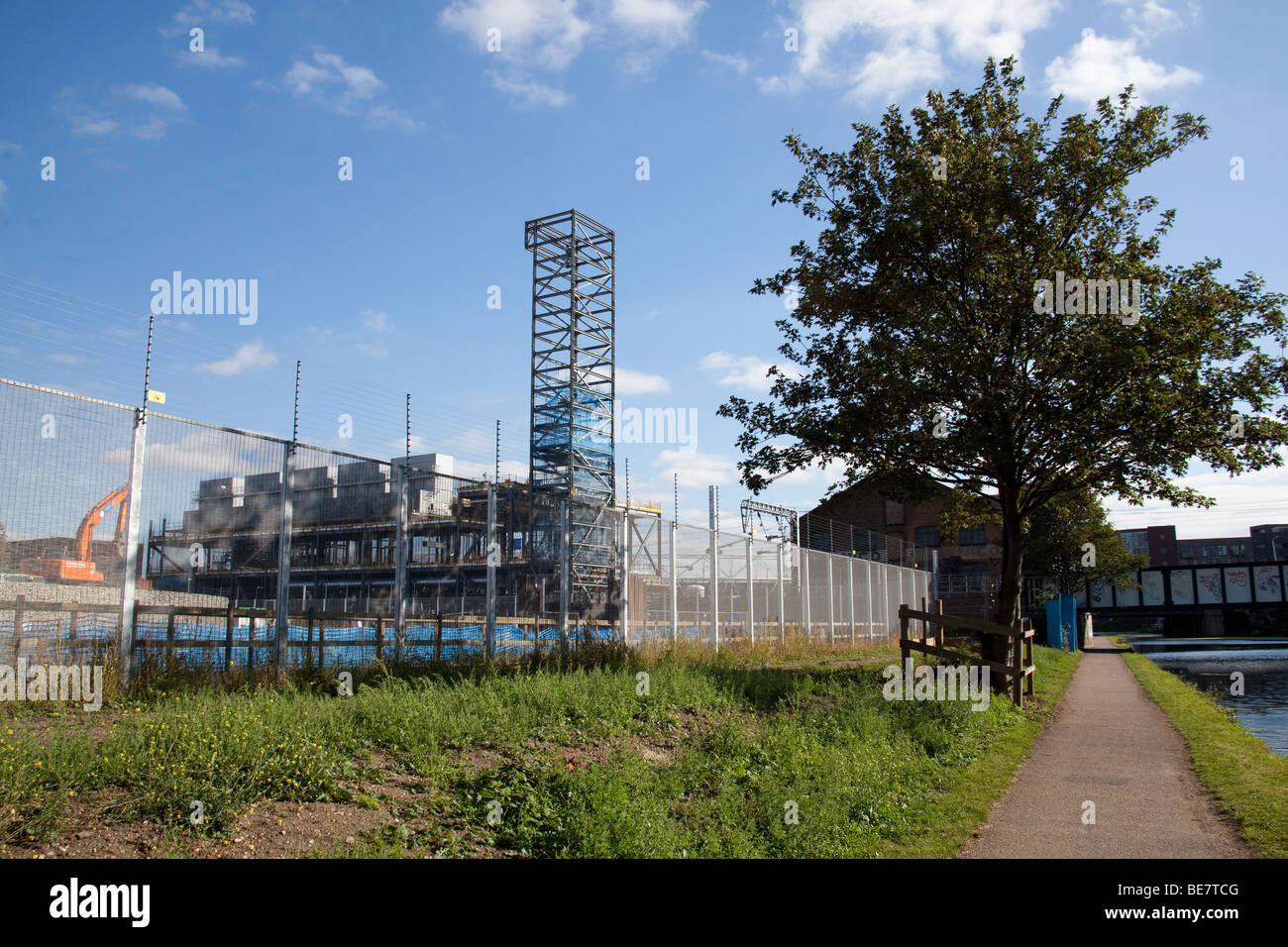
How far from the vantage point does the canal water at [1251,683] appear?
14766mm

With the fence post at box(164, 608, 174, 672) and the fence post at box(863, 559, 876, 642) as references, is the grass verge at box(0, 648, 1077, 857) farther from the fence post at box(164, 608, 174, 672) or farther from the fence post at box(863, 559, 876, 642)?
the fence post at box(863, 559, 876, 642)

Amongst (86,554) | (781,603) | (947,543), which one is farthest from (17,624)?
(947,543)

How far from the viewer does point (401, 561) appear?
1281 cm

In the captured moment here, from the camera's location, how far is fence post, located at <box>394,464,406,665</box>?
12641mm

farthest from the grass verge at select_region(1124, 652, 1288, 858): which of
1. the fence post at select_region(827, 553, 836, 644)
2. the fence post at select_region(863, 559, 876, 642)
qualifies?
the fence post at select_region(863, 559, 876, 642)

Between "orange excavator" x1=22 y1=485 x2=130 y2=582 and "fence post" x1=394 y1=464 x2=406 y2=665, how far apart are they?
13.0 feet

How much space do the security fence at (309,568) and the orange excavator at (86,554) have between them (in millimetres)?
15

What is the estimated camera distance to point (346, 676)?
33.2 feet

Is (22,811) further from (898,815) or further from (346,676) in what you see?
(898,815)
